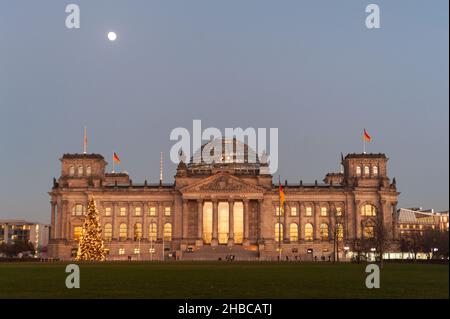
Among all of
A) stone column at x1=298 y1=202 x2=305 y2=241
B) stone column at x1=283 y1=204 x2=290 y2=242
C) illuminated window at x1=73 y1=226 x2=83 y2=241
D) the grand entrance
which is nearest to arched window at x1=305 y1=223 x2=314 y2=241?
stone column at x1=298 y1=202 x2=305 y2=241

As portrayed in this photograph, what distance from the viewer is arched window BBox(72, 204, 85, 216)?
560 ft

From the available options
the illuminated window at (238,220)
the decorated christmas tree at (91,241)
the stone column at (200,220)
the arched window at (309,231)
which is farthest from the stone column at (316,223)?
the decorated christmas tree at (91,241)

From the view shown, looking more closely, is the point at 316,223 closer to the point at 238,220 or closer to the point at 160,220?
the point at 238,220

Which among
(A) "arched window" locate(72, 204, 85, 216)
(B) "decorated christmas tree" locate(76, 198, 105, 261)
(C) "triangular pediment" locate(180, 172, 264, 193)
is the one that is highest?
(C) "triangular pediment" locate(180, 172, 264, 193)

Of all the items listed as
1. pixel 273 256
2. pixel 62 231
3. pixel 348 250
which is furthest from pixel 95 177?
pixel 348 250

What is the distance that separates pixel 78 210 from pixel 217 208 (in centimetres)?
3413

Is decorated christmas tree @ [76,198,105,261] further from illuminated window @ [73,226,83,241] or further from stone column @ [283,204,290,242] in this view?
stone column @ [283,204,290,242]

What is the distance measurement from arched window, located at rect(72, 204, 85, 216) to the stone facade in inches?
9.6

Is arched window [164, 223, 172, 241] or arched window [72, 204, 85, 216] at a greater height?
arched window [72, 204, 85, 216]

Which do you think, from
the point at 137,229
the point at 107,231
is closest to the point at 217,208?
the point at 137,229

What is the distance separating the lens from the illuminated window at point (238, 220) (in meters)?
170

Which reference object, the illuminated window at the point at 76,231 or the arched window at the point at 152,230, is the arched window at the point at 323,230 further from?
the illuminated window at the point at 76,231

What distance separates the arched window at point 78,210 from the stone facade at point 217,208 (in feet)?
0.80
